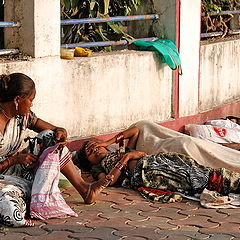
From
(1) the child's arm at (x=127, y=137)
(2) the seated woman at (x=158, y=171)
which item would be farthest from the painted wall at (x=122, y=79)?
(2) the seated woman at (x=158, y=171)

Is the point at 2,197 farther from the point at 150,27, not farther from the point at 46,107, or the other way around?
the point at 150,27

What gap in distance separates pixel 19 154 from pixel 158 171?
127 cm

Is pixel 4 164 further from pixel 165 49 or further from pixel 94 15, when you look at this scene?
pixel 165 49

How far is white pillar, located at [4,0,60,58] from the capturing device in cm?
672

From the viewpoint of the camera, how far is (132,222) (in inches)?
215

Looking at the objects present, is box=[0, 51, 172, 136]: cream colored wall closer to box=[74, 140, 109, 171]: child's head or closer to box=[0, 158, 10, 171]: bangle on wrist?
box=[74, 140, 109, 171]: child's head

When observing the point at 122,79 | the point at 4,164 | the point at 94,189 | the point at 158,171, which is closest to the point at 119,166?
the point at 158,171

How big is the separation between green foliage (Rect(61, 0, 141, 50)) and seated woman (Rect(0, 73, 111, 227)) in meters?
2.34

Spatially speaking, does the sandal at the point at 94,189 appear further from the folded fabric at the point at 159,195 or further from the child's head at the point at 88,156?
the child's head at the point at 88,156

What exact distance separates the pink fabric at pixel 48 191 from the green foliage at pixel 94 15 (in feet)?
8.56

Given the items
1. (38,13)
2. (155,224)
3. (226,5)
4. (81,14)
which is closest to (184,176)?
(155,224)

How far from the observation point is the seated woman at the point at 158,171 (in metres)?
6.16

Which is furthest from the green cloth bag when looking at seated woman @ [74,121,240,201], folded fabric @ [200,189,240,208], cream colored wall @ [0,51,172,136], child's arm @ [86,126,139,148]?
folded fabric @ [200,189,240,208]

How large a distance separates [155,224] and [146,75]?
117 inches
